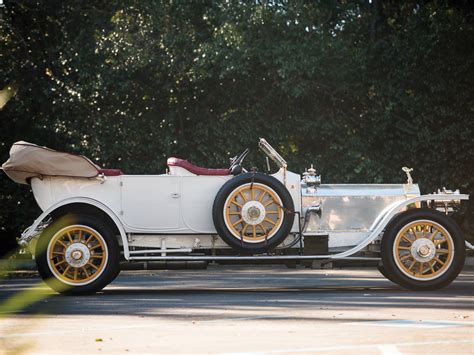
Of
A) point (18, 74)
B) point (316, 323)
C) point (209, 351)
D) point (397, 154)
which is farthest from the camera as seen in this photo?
point (18, 74)

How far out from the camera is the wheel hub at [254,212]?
40.9ft

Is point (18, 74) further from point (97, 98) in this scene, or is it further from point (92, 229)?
point (92, 229)

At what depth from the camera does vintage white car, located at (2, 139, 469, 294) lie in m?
12.5

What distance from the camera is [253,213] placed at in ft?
41.0

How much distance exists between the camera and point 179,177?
12727 mm

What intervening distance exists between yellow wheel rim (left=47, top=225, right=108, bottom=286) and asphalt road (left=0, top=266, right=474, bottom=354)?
12.2 inches

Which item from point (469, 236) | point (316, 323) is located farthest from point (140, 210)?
point (469, 236)

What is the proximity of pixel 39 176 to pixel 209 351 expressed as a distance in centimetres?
647

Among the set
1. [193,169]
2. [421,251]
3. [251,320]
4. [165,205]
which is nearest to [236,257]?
[165,205]

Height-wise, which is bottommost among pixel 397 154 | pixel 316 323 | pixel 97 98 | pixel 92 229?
pixel 316 323

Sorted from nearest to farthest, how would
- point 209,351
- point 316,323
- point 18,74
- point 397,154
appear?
1. point 209,351
2. point 316,323
3. point 397,154
4. point 18,74

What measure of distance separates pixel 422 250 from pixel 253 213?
201 cm

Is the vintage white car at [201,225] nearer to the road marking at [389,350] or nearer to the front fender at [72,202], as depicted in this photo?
the front fender at [72,202]

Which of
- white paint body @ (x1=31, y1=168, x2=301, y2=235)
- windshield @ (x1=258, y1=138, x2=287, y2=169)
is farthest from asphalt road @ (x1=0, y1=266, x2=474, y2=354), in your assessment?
windshield @ (x1=258, y1=138, x2=287, y2=169)
